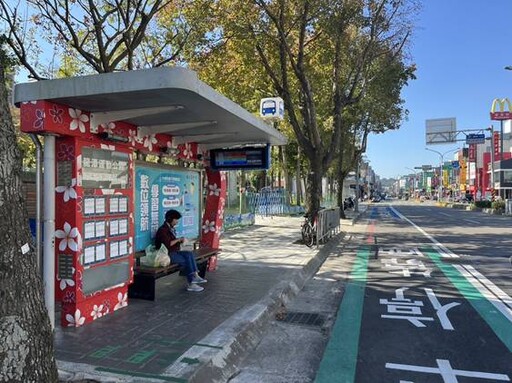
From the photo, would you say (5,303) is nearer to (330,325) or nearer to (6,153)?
(6,153)

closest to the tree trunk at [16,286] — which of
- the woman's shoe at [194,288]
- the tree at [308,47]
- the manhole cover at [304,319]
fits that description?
the manhole cover at [304,319]

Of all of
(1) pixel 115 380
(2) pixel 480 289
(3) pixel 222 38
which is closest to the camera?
(1) pixel 115 380

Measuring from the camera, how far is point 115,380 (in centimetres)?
396

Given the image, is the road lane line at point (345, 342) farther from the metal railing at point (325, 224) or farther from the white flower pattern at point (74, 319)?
the metal railing at point (325, 224)

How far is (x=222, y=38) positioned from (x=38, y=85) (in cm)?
1019

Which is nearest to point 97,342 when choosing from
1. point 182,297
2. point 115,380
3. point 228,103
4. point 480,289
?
point 115,380

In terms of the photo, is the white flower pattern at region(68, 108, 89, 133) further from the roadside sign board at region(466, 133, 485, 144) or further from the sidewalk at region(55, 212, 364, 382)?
the roadside sign board at region(466, 133, 485, 144)

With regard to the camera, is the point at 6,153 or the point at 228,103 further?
the point at 228,103

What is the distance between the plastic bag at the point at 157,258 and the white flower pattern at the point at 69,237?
1697 mm

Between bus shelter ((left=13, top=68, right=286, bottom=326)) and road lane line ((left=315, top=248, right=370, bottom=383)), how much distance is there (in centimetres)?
281

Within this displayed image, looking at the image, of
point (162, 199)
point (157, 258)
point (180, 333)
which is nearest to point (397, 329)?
point (180, 333)

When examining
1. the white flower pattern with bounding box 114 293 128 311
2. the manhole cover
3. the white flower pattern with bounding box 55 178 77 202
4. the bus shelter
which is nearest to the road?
the manhole cover

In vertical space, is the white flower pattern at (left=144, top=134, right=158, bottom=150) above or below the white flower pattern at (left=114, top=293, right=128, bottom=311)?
above

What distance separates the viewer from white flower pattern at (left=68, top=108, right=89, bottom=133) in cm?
542
